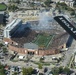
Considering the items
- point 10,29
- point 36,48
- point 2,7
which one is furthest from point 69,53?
point 2,7

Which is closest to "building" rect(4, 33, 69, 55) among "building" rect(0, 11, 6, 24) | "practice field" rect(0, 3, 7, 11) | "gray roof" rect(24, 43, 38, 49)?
"gray roof" rect(24, 43, 38, 49)

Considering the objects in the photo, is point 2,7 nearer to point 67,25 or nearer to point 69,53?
point 67,25

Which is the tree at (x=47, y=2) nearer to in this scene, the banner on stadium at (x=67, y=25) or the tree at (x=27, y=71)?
the banner on stadium at (x=67, y=25)

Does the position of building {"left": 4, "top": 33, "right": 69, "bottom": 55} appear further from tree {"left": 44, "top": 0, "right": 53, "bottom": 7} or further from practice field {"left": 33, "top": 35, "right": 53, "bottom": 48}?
tree {"left": 44, "top": 0, "right": 53, "bottom": 7}

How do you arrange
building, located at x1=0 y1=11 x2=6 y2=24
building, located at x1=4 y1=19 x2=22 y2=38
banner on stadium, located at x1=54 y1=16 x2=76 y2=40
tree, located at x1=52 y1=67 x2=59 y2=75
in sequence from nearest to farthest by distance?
tree, located at x1=52 y1=67 x2=59 y2=75 < building, located at x1=4 y1=19 x2=22 y2=38 < banner on stadium, located at x1=54 y1=16 x2=76 y2=40 < building, located at x1=0 y1=11 x2=6 y2=24

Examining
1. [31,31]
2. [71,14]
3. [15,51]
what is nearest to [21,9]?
[71,14]

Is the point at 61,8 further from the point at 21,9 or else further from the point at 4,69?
Result: the point at 4,69

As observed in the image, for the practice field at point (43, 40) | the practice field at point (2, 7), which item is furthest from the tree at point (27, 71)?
the practice field at point (2, 7)
